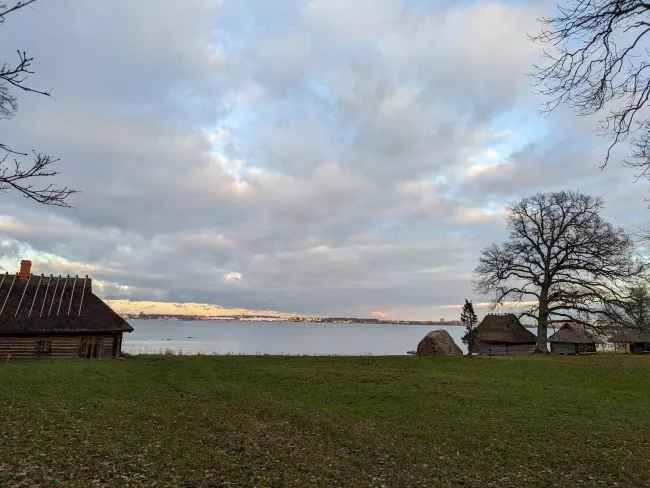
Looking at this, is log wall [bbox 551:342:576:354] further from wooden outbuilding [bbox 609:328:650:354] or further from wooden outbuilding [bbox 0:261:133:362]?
wooden outbuilding [bbox 0:261:133:362]

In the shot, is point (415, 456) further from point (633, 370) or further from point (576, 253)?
point (576, 253)

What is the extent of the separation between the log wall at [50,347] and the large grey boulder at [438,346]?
23946 mm

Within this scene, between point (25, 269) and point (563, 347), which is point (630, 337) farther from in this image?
point (25, 269)

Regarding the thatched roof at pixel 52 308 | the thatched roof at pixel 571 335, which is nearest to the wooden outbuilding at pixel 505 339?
the thatched roof at pixel 571 335

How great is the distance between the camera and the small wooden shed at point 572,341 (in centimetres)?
5141

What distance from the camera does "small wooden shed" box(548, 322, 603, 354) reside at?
169 feet

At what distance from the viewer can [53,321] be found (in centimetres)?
3175

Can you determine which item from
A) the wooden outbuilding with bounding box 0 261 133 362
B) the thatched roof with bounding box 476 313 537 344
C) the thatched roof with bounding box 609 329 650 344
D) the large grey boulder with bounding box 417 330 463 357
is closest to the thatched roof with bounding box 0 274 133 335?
the wooden outbuilding with bounding box 0 261 133 362

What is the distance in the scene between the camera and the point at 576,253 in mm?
37156

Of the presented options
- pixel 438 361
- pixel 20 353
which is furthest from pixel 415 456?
pixel 20 353

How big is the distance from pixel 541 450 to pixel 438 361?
62.8 ft

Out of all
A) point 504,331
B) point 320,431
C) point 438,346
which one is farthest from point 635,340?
point 320,431

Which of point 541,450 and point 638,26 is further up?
point 638,26

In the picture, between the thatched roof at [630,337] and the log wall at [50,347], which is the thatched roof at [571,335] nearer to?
the thatched roof at [630,337]
